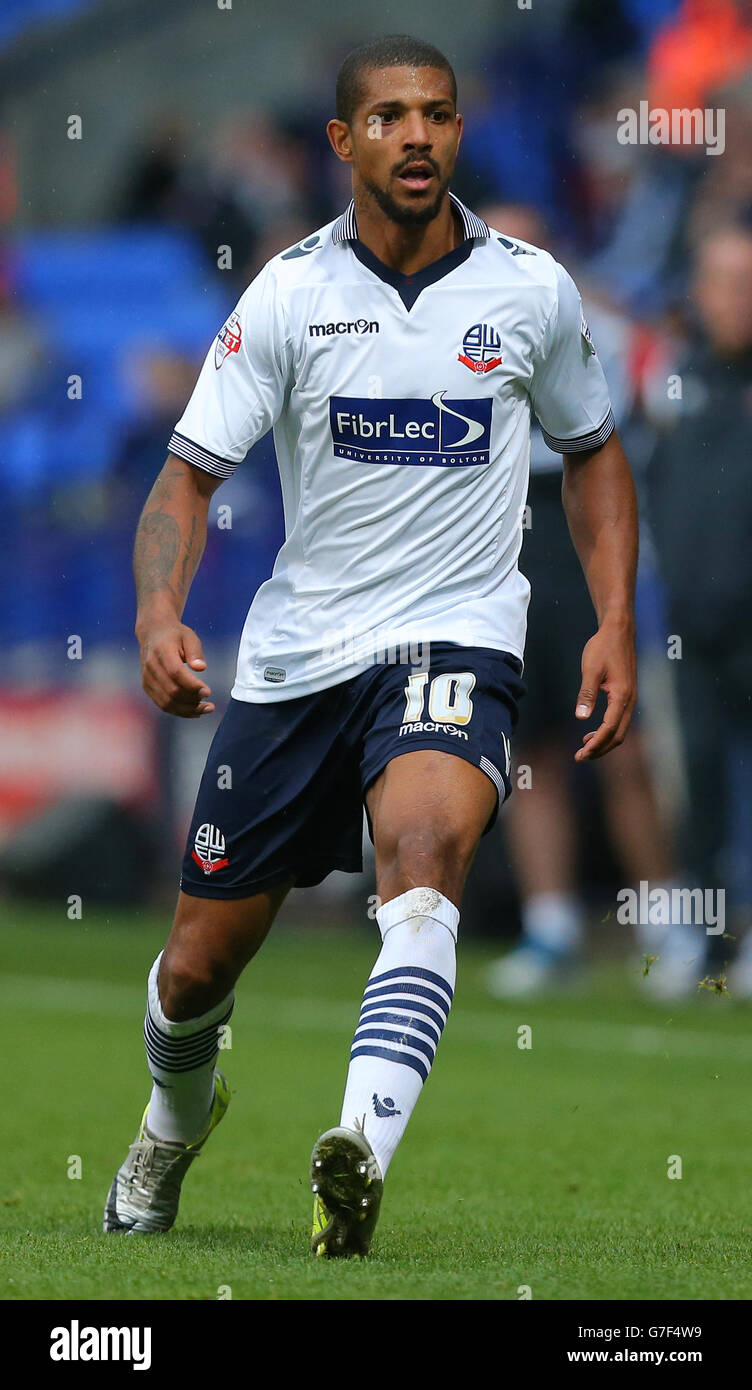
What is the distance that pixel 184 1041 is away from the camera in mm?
4676

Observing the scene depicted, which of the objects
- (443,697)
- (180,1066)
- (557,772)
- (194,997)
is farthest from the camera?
(557,772)

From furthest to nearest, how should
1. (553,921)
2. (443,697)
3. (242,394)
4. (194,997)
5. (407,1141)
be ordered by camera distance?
(553,921)
(407,1141)
(194,997)
(242,394)
(443,697)

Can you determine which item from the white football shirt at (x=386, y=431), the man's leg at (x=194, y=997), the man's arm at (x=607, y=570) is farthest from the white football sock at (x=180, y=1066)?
the man's arm at (x=607, y=570)

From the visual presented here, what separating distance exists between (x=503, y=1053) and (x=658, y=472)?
3059 millimetres

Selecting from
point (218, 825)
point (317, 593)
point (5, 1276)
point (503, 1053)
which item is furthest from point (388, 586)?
point (503, 1053)

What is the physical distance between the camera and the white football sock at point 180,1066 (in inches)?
184

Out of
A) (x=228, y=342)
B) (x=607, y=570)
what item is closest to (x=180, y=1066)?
(x=607, y=570)

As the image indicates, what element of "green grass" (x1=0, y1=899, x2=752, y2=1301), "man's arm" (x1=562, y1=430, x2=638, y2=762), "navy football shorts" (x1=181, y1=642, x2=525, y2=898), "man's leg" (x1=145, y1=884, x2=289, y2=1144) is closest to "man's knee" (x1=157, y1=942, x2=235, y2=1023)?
"man's leg" (x1=145, y1=884, x2=289, y2=1144)

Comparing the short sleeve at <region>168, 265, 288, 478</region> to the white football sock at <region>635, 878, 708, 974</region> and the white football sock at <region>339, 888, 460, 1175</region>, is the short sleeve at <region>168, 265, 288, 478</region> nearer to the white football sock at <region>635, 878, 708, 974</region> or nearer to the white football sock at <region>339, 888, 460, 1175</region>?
the white football sock at <region>339, 888, 460, 1175</region>

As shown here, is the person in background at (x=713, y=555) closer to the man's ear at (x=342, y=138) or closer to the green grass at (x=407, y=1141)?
the green grass at (x=407, y=1141)

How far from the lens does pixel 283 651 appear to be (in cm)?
448

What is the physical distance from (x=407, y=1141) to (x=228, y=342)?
2869 mm

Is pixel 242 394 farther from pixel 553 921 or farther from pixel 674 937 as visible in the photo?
pixel 674 937
